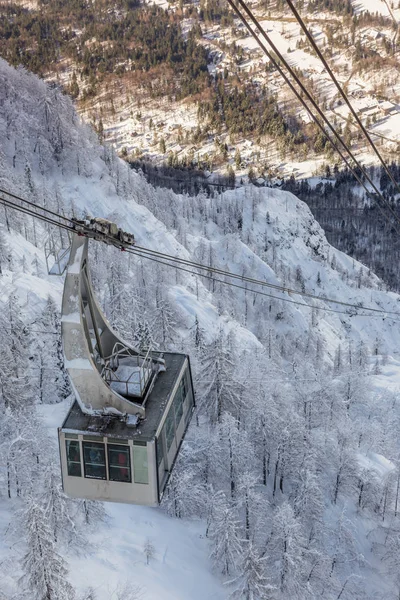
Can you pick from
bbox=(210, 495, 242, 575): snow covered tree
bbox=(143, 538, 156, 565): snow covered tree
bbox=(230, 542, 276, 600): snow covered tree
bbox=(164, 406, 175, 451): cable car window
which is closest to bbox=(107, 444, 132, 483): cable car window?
bbox=(164, 406, 175, 451): cable car window

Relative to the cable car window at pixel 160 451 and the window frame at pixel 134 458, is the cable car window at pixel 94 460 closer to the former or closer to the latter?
the window frame at pixel 134 458

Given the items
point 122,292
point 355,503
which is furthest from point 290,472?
point 122,292

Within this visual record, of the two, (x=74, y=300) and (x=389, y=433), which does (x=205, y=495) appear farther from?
(x=74, y=300)

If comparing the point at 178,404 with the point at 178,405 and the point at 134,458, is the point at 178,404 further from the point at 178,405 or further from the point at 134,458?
the point at 134,458

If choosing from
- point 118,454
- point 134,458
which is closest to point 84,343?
point 118,454

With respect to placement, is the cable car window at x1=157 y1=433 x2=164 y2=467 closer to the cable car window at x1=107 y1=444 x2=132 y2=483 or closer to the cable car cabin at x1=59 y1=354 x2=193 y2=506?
the cable car cabin at x1=59 y1=354 x2=193 y2=506

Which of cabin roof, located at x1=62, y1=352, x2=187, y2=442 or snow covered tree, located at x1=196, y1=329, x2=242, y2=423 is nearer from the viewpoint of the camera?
cabin roof, located at x1=62, y1=352, x2=187, y2=442
